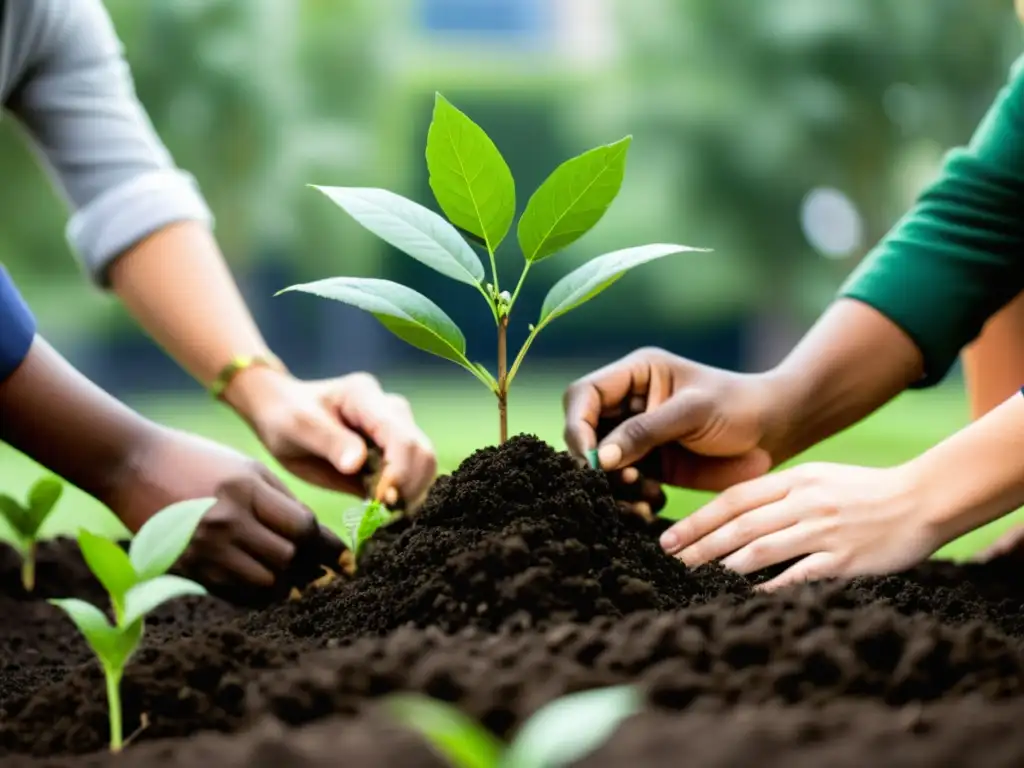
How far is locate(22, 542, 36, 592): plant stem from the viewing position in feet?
4.51

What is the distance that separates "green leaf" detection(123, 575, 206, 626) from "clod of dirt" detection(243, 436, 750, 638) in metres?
0.18

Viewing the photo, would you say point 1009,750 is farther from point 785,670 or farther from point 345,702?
point 345,702

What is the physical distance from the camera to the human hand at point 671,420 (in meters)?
1.15

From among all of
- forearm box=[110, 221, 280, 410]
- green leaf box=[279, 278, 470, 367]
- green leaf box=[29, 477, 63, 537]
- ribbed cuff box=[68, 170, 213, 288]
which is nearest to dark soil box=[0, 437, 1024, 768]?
green leaf box=[279, 278, 470, 367]

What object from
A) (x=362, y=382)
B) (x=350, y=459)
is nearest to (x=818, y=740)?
(x=350, y=459)

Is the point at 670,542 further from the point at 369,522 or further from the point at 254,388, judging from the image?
the point at 254,388

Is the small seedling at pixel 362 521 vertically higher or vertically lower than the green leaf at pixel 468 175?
lower

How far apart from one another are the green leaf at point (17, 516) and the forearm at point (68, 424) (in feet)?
0.57

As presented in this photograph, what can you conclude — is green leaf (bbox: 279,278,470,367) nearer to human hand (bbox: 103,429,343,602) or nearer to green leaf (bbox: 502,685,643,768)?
human hand (bbox: 103,429,343,602)

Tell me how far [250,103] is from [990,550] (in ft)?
23.1

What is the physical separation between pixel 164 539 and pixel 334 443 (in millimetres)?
629

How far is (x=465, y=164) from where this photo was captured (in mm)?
902

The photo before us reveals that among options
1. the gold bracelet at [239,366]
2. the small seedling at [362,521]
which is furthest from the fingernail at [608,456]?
the gold bracelet at [239,366]

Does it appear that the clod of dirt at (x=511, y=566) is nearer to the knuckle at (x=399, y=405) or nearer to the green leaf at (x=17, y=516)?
the knuckle at (x=399, y=405)
